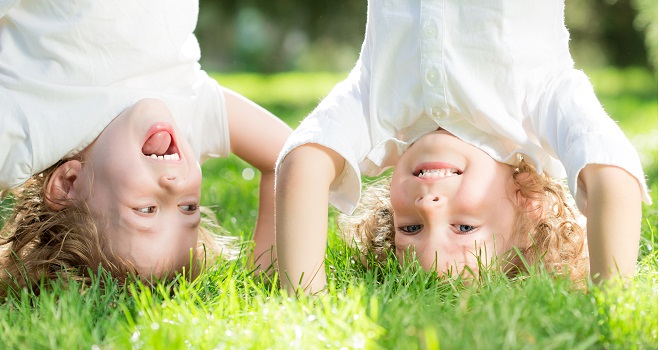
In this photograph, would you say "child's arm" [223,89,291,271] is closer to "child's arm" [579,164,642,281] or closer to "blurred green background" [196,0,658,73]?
"child's arm" [579,164,642,281]

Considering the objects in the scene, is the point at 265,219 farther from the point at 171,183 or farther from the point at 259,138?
the point at 171,183

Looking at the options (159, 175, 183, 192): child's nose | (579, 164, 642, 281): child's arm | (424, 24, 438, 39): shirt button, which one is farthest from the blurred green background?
(159, 175, 183, 192): child's nose

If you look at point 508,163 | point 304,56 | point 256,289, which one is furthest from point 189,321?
point 304,56

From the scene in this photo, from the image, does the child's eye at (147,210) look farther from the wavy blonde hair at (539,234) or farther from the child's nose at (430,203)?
the child's nose at (430,203)

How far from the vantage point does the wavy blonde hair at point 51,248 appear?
8.22 ft

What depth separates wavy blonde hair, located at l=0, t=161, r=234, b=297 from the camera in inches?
98.7

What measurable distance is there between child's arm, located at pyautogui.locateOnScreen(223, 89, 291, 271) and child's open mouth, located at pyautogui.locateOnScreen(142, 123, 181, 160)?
451mm

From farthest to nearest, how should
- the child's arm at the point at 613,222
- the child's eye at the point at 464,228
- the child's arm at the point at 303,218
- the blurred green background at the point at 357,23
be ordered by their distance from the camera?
the blurred green background at the point at 357,23 < the child's eye at the point at 464,228 < the child's arm at the point at 303,218 < the child's arm at the point at 613,222

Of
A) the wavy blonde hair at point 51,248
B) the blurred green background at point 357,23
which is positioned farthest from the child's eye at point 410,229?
the blurred green background at point 357,23

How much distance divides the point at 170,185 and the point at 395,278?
693mm

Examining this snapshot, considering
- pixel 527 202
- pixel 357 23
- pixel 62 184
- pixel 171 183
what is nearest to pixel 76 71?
pixel 62 184

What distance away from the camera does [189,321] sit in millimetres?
1955

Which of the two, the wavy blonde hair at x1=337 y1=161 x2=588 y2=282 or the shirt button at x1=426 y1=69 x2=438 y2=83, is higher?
the shirt button at x1=426 y1=69 x2=438 y2=83

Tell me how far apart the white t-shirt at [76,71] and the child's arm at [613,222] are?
1340 millimetres
